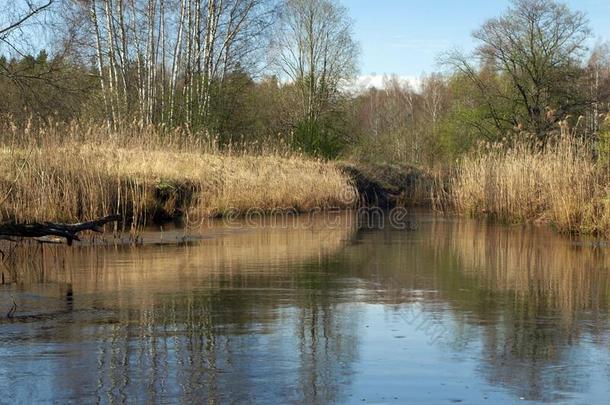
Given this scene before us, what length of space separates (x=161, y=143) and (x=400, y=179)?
1583 centimetres

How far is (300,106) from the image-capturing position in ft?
131

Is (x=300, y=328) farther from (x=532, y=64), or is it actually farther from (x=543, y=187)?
(x=532, y=64)

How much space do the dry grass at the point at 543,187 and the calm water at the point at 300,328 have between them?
11.2 feet

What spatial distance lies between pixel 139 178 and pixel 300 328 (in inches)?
420

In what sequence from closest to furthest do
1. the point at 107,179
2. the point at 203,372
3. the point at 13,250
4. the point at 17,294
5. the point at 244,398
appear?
A: the point at 244,398 < the point at 203,372 < the point at 17,294 < the point at 13,250 < the point at 107,179

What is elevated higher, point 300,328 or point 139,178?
point 139,178

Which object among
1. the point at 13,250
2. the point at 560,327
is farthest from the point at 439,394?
the point at 13,250

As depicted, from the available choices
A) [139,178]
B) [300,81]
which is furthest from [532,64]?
[139,178]

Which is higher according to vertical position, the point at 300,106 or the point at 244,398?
the point at 300,106

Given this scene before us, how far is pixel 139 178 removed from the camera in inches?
658

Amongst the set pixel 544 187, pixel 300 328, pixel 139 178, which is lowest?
pixel 300 328

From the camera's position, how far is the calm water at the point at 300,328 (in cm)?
493

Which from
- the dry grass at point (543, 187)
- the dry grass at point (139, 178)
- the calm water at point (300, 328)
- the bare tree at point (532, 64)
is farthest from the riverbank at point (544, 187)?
the bare tree at point (532, 64)

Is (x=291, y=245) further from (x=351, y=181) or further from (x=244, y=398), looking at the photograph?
(x=351, y=181)
